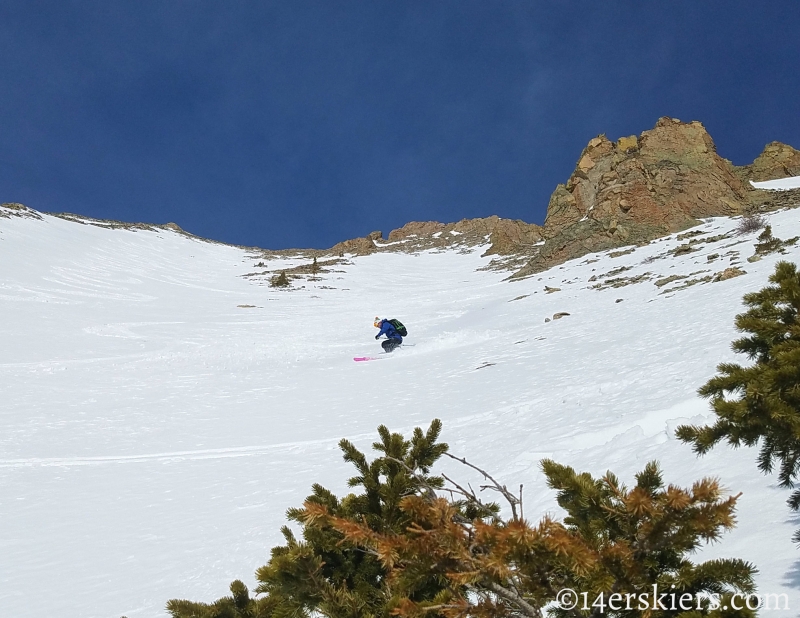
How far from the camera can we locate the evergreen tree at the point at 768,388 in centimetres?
232

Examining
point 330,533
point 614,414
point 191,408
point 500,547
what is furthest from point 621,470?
point 191,408

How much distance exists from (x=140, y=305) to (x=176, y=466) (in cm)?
2816

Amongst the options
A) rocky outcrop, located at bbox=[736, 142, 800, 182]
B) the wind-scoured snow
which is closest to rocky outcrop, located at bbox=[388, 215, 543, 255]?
the wind-scoured snow

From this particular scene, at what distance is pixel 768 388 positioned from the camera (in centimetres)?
236

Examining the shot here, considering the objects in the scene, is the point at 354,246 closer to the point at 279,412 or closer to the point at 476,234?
the point at 476,234

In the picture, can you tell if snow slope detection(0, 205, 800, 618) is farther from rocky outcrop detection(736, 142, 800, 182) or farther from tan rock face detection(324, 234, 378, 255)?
tan rock face detection(324, 234, 378, 255)

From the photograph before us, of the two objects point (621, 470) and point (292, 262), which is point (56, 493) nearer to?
point (621, 470)

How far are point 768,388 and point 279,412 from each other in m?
12.7

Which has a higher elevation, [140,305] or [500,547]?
[140,305]

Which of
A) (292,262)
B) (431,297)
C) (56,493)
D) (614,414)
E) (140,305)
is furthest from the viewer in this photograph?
(292,262)

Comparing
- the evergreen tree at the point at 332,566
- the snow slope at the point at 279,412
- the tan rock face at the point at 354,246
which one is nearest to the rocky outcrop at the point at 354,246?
the tan rock face at the point at 354,246

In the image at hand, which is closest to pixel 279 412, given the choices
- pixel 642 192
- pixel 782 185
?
pixel 642 192

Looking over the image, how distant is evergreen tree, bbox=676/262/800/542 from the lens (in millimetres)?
2318

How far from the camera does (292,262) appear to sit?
75.8 metres
